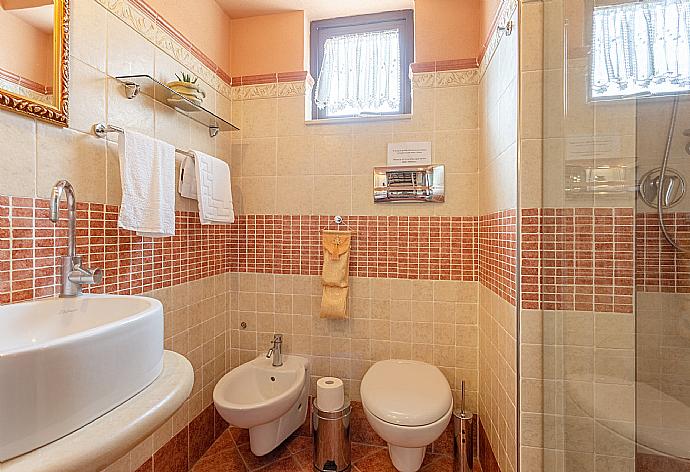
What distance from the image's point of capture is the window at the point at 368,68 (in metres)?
2.09

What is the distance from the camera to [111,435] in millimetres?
622

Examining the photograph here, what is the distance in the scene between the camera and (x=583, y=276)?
121 cm

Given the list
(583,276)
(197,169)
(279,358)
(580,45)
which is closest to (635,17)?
(580,45)

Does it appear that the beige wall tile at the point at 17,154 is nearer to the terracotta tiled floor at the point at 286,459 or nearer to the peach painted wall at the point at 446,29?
the terracotta tiled floor at the point at 286,459

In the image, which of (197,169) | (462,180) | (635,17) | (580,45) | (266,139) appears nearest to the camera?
(635,17)

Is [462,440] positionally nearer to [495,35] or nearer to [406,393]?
[406,393]

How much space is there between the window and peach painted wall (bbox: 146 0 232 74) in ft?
1.87

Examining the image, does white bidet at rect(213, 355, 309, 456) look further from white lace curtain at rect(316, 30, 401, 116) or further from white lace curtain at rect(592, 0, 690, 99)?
white lace curtain at rect(592, 0, 690, 99)

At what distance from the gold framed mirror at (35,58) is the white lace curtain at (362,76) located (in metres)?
1.26

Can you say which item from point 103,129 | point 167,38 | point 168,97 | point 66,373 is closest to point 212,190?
point 168,97

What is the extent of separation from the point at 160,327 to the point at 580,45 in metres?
1.48

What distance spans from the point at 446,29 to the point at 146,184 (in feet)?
5.47

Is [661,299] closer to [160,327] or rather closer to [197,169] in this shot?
[160,327]

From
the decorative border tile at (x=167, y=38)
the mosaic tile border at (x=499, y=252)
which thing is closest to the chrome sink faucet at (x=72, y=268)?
the decorative border tile at (x=167, y=38)
